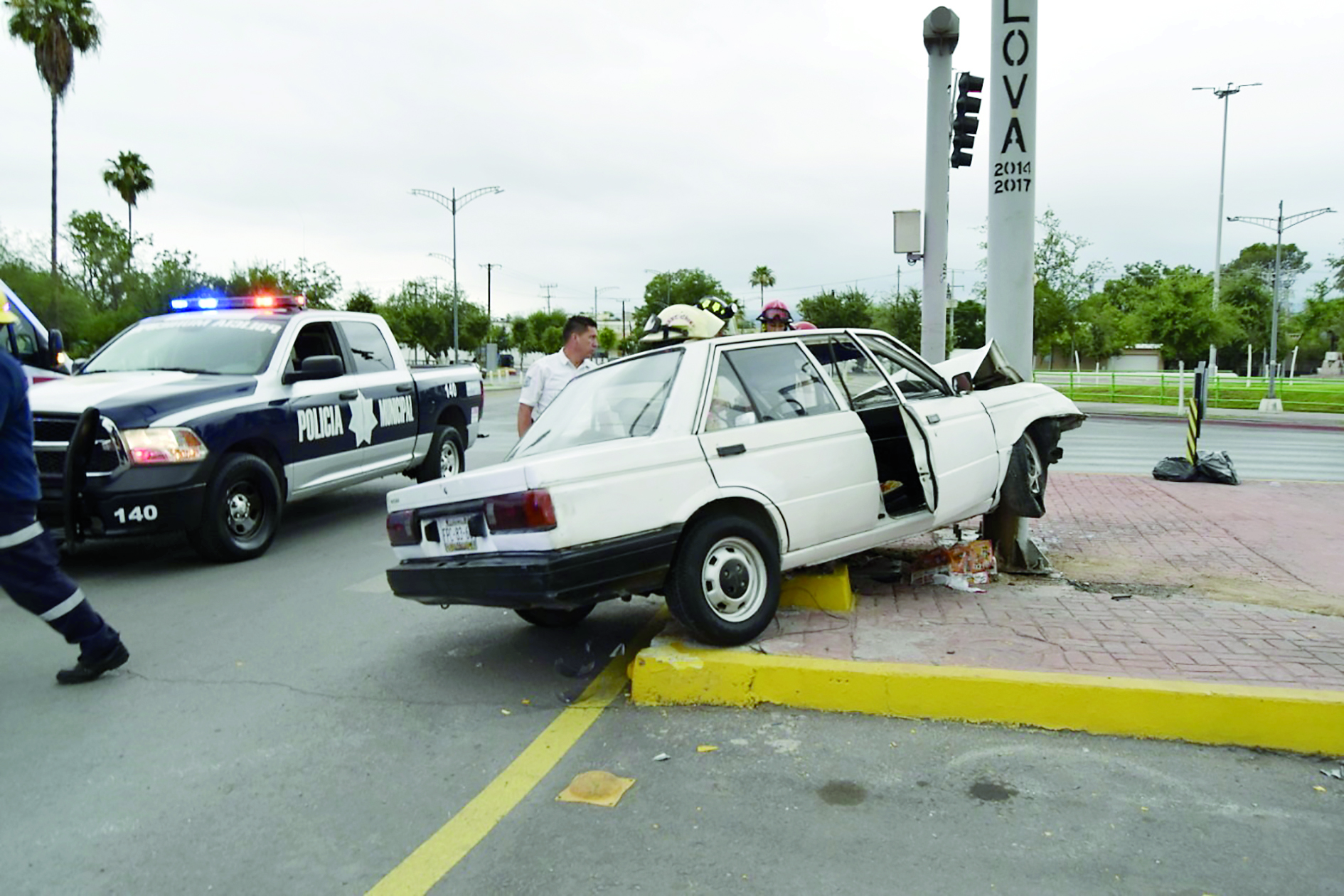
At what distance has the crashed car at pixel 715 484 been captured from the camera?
4449mm

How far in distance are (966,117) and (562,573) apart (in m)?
9.43

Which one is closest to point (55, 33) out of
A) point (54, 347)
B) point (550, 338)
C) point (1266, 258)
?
point (54, 347)

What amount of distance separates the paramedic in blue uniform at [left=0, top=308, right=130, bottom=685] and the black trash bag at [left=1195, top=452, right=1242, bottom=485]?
457 inches

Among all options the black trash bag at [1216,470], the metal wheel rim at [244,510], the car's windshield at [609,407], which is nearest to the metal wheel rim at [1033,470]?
the car's windshield at [609,407]

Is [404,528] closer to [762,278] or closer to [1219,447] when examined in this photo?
[1219,447]

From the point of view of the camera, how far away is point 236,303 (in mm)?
9258

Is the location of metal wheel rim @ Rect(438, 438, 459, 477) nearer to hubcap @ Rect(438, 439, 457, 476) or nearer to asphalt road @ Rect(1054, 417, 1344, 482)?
hubcap @ Rect(438, 439, 457, 476)

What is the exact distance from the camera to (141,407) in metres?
6.97

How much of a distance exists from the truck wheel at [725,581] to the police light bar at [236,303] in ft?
19.0

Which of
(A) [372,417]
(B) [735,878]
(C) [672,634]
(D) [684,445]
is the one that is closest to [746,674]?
Result: (C) [672,634]

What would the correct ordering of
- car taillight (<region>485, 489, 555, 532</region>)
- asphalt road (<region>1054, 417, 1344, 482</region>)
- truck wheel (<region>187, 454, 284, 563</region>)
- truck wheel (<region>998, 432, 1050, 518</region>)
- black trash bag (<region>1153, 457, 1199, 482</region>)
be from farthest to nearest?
asphalt road (<region>1054, 417, 1344, 482</region>)
black trash bag (<region>1153, 457, 1199, 482</region>)
truck wheel (<region>187, 454, 284, 563</region>)
truck wheel (<region>998, 432, 1050, 518</region>)
car taillight (<region>485, 489, 555, 532</region>)

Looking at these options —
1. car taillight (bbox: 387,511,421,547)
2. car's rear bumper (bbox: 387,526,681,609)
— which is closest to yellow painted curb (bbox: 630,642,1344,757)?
car's rear bumper (bbox: 387,526,681,609)

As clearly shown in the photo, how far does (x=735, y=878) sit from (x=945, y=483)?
337cm

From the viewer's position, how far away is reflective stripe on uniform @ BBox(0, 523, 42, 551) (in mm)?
4586
